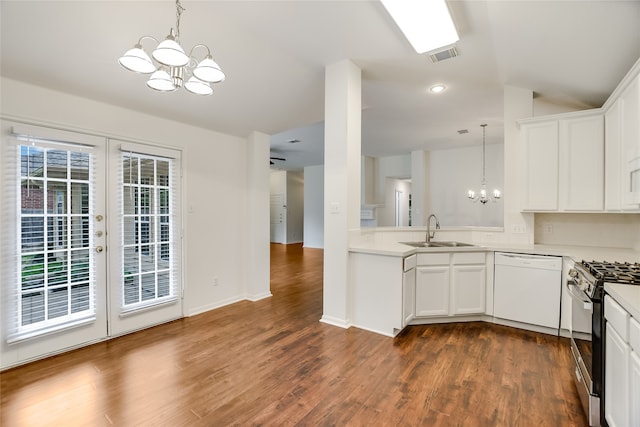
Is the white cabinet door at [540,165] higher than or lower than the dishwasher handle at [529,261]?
higher

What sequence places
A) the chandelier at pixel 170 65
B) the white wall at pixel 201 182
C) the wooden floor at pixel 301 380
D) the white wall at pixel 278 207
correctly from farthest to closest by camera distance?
the white wall at pixel 278 207
the white wall at pixel 201 182
the wooden floor at pixel 301 380
the chandelier at pixel 170 65

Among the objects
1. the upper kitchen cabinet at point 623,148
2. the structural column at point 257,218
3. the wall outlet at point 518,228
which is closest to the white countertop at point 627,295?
the upper kitchen cabinet at point 623,148

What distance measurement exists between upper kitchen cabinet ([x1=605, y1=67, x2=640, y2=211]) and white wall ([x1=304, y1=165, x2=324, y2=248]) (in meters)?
7.54

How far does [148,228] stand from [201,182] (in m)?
0.86

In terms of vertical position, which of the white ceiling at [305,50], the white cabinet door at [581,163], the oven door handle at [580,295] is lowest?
the oven door handle at [580,295]

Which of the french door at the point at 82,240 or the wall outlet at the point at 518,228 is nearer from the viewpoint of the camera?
the french door at the point at 82,240

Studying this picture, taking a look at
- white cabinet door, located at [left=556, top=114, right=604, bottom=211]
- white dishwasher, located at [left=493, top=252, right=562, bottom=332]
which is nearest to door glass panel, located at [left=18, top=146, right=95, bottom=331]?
white dishwasher, located at [left=493, top=252, right=562, bottom=332]

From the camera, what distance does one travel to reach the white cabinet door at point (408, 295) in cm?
288

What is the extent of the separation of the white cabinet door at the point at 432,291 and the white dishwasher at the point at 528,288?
1.86 ft

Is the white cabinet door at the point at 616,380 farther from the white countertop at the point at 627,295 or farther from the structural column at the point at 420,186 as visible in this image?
the structural column at the point at 420,186

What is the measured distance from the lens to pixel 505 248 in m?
3.20

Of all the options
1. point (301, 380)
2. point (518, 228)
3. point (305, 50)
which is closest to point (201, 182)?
point (305, 50)

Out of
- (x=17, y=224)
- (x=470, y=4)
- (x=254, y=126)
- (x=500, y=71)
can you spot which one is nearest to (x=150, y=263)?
(x=17, y=224)

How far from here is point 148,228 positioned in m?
3.24
